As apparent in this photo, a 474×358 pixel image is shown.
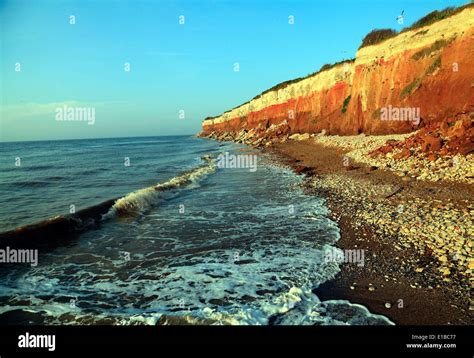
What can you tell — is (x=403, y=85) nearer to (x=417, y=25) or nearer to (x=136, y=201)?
(x=417, y=25)

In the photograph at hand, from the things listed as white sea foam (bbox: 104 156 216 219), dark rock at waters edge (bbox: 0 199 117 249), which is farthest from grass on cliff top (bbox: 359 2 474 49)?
dark rock at waters edge (bbox: 0 199 117 249)

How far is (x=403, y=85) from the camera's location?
2727cm

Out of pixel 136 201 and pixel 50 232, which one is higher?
pixel 136 201

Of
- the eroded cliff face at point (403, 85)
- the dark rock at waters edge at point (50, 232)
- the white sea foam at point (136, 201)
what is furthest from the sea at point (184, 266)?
the eroded cliff face at point (403, 85)

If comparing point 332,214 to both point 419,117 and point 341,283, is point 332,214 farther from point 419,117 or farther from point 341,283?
point 419,117

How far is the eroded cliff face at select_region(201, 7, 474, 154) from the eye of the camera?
21109 millimetres

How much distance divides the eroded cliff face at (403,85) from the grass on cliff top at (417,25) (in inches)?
20.6

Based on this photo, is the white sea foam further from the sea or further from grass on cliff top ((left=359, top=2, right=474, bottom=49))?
grass on cliff top ((left=359, top=2, right=474, bottom=49))

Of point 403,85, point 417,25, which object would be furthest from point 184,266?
point 417,25

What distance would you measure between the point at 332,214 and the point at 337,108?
34513mm

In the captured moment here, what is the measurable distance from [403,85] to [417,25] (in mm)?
5488

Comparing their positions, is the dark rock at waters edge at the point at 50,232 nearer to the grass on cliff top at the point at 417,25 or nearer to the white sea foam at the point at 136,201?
the white sea foam at the point at 136,201

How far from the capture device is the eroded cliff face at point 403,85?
21109 mm
